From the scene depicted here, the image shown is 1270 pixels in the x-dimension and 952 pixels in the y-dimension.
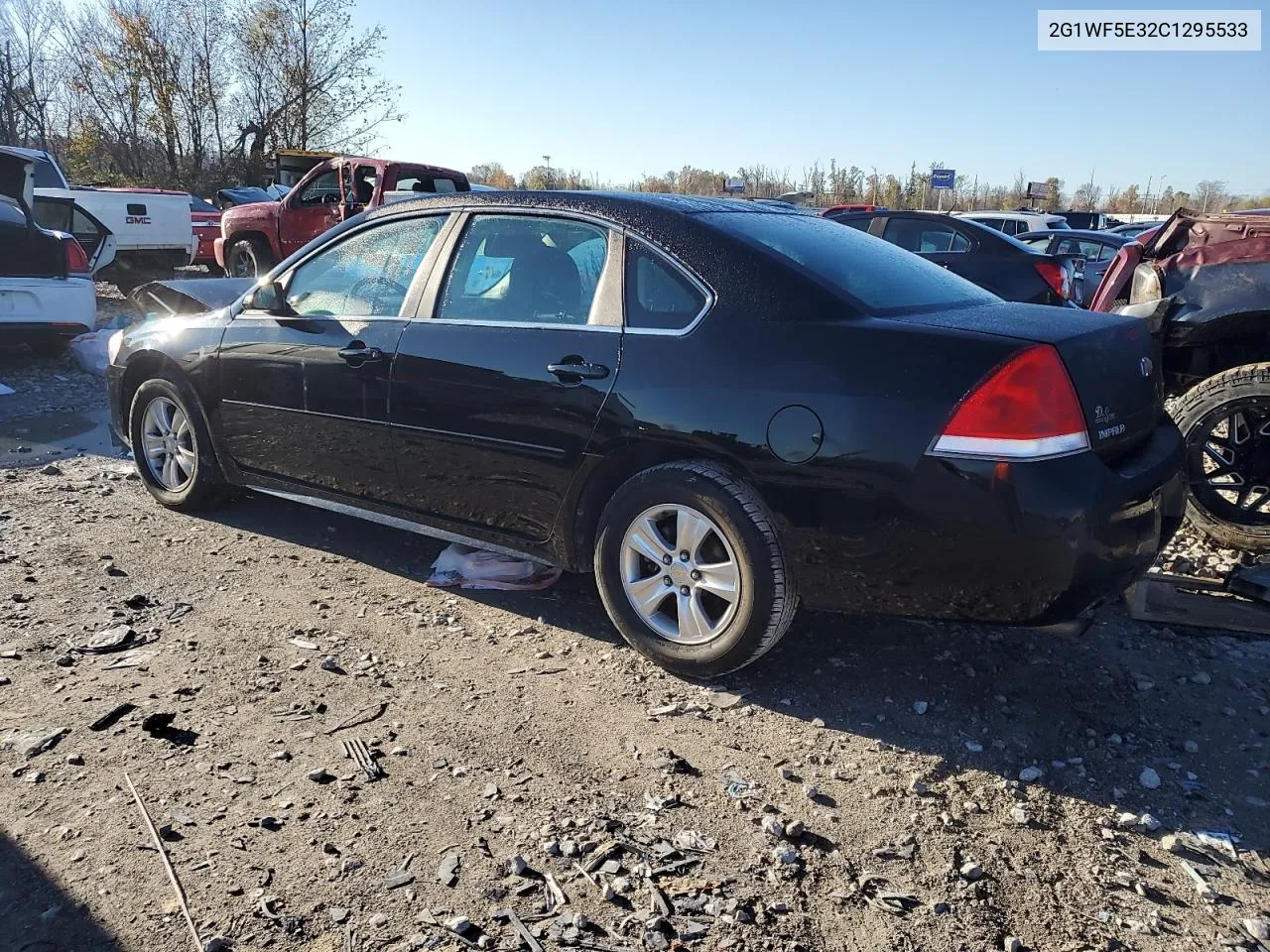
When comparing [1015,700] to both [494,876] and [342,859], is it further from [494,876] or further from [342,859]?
[342,859]

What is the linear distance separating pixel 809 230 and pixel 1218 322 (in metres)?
2.70

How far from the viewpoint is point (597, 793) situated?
2.72 metres

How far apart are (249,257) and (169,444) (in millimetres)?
10767

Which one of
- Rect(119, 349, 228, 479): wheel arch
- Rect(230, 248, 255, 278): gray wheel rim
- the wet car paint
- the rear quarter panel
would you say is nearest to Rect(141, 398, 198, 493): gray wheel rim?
Rect(119, 349, 228, 479): wheel arch

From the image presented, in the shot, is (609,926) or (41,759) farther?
(41,759)

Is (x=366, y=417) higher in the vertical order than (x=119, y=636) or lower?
higher

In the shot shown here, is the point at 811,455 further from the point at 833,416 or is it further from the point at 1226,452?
the point at 1226,452

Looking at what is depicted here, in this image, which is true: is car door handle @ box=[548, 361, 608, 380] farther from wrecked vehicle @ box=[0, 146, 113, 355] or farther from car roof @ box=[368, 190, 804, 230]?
wrecked vehicle @ box=[0, 146, 113, 355]

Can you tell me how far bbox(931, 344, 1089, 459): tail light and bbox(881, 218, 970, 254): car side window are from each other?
8744mm

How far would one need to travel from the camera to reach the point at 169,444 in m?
5.13

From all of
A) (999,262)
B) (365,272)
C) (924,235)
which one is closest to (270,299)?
(365,272)

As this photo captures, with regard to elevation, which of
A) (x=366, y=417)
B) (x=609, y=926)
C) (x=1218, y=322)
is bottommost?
(x=609, y=926)

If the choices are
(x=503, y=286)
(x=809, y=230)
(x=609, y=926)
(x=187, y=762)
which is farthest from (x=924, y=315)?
(x=187, y=762)

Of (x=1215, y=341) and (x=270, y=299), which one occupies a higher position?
(x=270, y=299)
